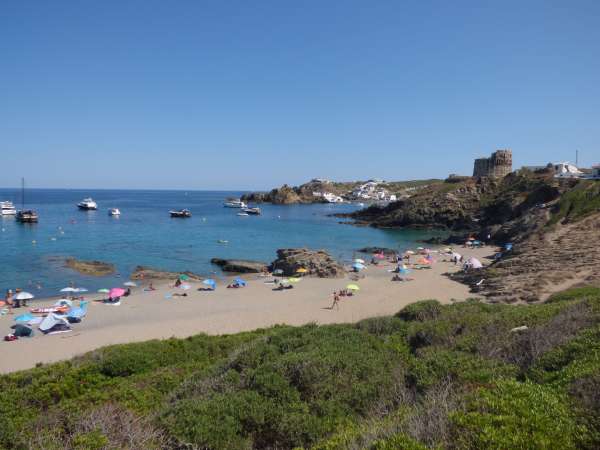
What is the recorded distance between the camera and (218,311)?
2178cm

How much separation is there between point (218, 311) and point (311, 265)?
10.7 metres

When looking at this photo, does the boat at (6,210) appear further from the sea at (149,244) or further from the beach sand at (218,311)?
the beach sand at (218,311)

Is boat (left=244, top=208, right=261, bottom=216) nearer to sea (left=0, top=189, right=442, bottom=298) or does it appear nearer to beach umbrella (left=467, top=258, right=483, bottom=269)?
sea (left=0, top=189, right=442, bottom=298)

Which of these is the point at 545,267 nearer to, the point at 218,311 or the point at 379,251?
the point at 218,311

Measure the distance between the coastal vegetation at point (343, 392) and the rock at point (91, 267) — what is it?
22.0 meters

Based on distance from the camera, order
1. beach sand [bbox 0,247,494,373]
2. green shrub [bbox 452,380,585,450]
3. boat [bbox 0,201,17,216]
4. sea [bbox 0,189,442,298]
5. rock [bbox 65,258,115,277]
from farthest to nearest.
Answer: boat [bbox 0,201,17,216]
rock [bbox 65,258,115,277]
sea [bbox 0,189,442,298]
beach sand [bbox 0,247,494,373]
green shrub [bbox 452,380,585,450]

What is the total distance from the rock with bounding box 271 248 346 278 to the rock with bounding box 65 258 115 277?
1312cm

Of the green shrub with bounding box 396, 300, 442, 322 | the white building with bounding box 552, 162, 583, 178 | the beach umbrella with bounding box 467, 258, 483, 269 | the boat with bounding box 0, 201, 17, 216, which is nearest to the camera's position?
the green shrub with bounding box 396, 300, 442, 322

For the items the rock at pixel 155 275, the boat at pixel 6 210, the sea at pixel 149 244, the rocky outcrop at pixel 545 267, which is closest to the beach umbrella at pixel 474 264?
the rocky outcrop at pixel 545 267

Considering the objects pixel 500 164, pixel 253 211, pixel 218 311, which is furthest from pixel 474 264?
pixel 253 211

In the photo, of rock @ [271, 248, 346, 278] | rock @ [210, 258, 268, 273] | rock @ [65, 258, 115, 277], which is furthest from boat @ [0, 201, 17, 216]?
rock @ [271, 248, 346, 278]

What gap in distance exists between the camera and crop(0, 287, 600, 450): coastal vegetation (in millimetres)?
4312

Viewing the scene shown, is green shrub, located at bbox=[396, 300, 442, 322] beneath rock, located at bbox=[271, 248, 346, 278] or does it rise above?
above

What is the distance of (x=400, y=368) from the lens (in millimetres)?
7719
